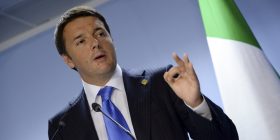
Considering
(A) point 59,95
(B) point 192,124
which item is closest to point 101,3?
(A) point 59,95

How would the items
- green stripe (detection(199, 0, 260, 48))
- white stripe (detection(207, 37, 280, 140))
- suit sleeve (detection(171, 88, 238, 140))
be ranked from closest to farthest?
suit sleeve (detection(171, 88, 238, 140))
white stripe (detection(207, 37, 280, 140))
green stripe (detection(199, 0, 260, 48))

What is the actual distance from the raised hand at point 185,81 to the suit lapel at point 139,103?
0.69ft

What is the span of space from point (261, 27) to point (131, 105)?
5.45 ft

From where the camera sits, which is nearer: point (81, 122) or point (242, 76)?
point (81, 122)

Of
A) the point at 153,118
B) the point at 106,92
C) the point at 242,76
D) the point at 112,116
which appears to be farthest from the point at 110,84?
the point at 242,76

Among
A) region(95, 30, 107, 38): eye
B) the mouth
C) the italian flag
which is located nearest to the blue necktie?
the mouth

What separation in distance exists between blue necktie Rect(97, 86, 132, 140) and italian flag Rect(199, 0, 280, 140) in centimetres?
86

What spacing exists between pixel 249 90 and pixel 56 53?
226cm

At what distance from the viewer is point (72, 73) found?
3.49 meters

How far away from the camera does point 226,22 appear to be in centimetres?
217

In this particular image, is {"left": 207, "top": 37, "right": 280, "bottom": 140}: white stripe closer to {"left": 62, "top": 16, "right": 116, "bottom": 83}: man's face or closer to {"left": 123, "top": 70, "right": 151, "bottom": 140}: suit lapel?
{"left": 123, "top": 70, "right": 151, "bottom": 140}: suit lapel

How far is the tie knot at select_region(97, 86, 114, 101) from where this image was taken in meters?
1.52

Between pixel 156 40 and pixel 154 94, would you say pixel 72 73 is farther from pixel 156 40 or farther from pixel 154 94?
pixel 154 94

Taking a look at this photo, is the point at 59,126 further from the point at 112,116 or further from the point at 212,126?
the point at 212,126
